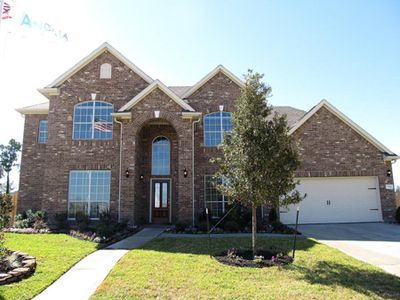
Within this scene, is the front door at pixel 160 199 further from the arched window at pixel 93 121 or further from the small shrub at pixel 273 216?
the small shrub at pixel 273 216

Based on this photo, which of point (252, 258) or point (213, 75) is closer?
point (252, 258)

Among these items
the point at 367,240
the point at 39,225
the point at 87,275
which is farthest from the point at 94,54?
the point at 367,240

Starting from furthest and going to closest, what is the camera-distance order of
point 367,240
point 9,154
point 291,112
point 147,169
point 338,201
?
point 9,154 < point 291,112 < point 147,169 < point 338,201 < point 367,240

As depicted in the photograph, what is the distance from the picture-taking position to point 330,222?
16.7m

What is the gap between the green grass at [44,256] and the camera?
625cm

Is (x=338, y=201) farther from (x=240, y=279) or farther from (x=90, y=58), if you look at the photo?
(x=90, y=58)

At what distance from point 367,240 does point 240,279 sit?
7119mm

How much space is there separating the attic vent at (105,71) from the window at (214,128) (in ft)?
18.9

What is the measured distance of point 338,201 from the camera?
1694 centimetres

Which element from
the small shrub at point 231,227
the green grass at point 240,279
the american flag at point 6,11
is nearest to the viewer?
the green grass at point 240,279

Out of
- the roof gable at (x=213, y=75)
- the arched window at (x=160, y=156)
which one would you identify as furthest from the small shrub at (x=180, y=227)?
the roof gable at (x=213, y=75)

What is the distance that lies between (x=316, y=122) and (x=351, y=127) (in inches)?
75.1

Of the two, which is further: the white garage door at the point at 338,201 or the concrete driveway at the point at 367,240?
the white garage door at the point at 338,201

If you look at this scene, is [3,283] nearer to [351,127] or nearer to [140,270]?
[140,270]
